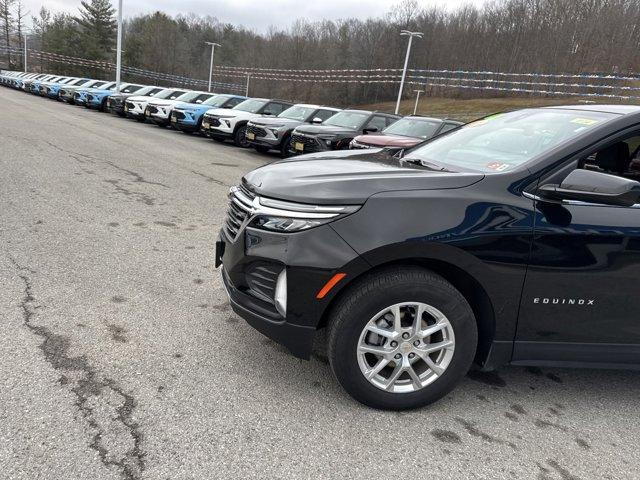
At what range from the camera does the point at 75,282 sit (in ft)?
13.3

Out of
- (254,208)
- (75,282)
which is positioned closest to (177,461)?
(254,208)

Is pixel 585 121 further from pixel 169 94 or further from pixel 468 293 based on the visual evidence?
pixel 169 94

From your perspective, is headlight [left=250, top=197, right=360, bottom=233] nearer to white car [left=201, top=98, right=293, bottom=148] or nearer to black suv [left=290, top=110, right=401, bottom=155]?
black suv [left=290, top=110, right=401, bottom=155]

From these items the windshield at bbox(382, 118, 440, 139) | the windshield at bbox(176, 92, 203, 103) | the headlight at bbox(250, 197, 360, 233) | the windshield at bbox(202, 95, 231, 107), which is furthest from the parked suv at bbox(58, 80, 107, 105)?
the headlight at bbox(250, 197, 360, 233)

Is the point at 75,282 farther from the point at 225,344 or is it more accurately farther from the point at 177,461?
the point at 177,461

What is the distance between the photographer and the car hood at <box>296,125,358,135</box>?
1211 centimetres

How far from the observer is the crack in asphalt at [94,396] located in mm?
2256

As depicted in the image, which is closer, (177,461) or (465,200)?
(177,461)

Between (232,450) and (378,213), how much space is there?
4.54ft

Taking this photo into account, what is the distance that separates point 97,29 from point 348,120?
70.5 meters

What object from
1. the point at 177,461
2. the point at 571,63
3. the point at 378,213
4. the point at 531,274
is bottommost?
the point at 177,461

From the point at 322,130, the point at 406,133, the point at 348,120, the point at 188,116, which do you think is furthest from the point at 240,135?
the point at 406,133

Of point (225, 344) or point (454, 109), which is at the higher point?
point (454, 109)

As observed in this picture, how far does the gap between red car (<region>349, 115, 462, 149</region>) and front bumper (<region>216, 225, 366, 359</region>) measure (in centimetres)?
793
